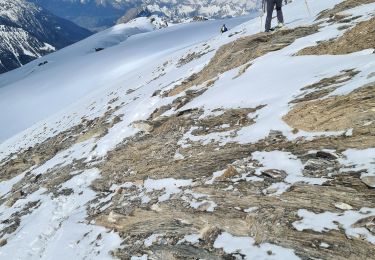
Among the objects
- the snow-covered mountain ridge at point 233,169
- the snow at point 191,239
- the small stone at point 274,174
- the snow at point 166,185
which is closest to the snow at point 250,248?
the snow-covered mountain ridge at point 233,169

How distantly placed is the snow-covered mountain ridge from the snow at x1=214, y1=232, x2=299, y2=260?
0.03 m

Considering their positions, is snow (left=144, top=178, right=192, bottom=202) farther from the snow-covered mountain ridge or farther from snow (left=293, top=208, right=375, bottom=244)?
snow (left=293, top=208, right=375, bottom=244)

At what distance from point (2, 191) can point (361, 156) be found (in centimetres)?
1614

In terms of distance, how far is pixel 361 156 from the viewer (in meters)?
9.05

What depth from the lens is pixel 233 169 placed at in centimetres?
1066

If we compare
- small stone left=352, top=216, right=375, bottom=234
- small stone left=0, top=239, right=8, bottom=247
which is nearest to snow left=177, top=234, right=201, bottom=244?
small stone left=352, top=216, right=375, bottom=234

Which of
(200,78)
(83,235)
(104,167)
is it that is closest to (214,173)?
(83,235)

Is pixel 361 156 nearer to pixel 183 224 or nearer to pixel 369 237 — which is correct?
pixel 369 237

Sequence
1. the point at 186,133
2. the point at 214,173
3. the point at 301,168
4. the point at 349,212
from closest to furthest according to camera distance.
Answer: the point at 349,212 < the point at 301,168 < the point at 214,173 < the point at 186,133

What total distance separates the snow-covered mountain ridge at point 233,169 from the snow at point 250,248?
0.09 ft

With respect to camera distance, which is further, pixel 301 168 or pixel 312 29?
pixel 312 29

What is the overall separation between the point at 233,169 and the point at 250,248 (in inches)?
110

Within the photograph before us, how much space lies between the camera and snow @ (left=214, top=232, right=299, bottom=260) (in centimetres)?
772

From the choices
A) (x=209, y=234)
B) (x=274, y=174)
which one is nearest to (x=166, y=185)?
(x=209, y=234)
